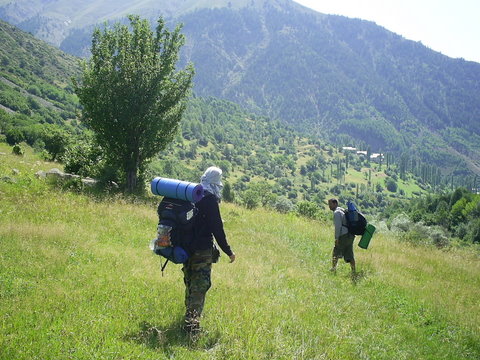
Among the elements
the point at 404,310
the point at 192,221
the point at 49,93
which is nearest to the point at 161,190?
the point at 192,221

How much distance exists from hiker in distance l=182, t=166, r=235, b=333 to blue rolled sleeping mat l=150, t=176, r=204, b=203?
323 millimetres

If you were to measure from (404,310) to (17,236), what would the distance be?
34.5ft

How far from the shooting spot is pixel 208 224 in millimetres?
6352

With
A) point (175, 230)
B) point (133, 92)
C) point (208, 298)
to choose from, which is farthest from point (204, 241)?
point (133, 92)

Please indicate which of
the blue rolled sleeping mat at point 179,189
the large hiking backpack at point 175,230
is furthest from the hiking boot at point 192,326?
the blue rolled sleeping mat at point 179,189

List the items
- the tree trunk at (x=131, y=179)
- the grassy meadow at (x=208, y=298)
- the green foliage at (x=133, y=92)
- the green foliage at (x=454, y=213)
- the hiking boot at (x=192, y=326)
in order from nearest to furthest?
1. the grassy meadow at (x=208, y=298)
2. the hiking boot at (x=192, y=326)
3. the green foliage at (x=133, y=92)
4. the tree trunk at (x=131, y=179)
5. the green foliage at (x=454, y=213)

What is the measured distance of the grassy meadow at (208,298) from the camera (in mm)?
5934

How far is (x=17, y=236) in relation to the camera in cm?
973

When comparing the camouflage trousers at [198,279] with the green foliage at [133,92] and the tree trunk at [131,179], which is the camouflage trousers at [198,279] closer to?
the green foliage at [133,92]

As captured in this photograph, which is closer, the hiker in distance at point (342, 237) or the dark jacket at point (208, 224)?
the dark jacket at point (208, 224)

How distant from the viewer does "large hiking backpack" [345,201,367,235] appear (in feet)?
40.0

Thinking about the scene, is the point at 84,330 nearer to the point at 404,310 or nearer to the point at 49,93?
the point at 404,310

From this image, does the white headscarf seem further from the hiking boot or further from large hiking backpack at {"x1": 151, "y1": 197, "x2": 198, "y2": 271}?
the hiking boot

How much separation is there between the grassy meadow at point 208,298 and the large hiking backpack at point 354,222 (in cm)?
154
